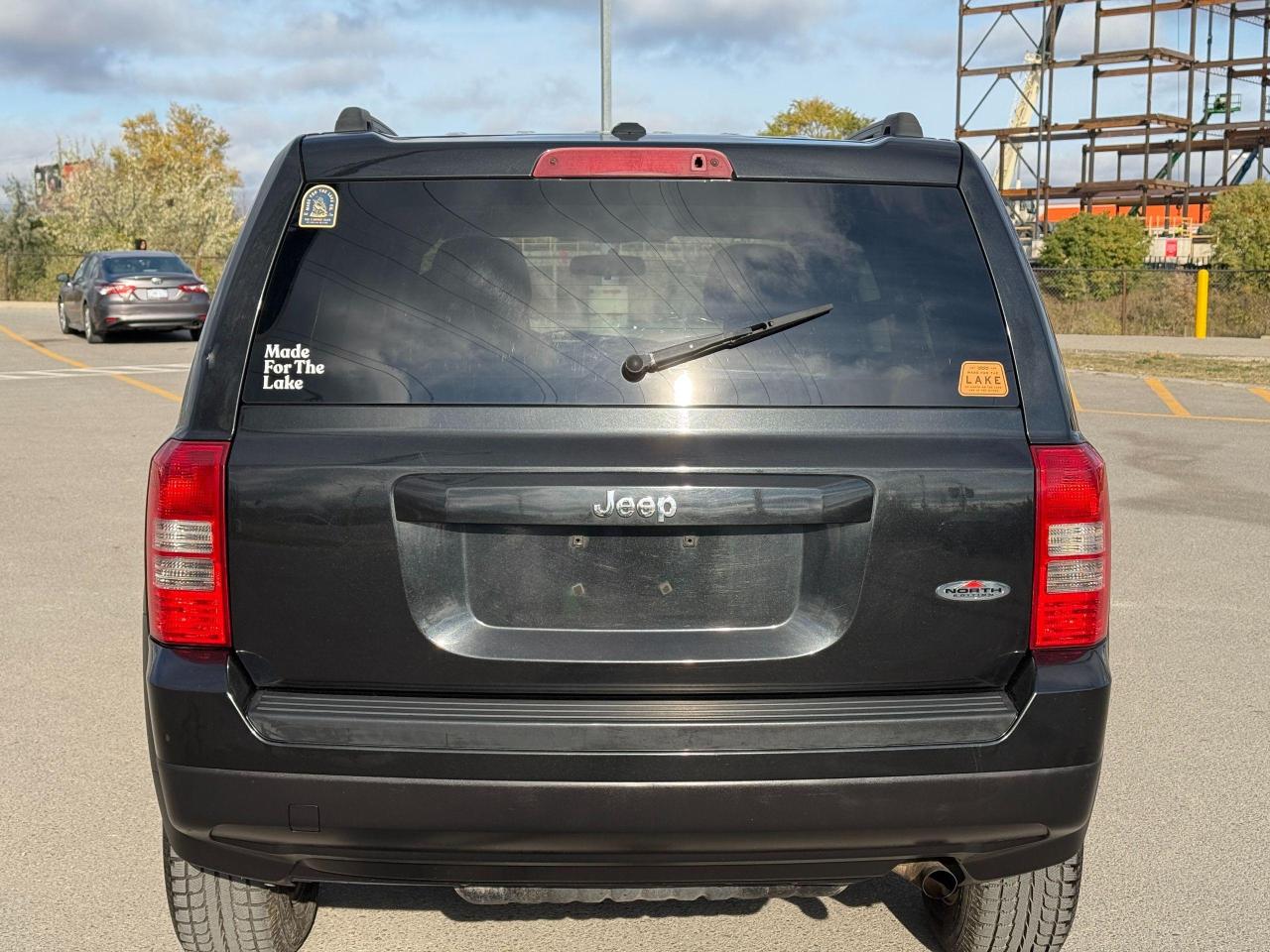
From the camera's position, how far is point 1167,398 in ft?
55.4

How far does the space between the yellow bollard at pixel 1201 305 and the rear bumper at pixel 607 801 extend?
26.1 m

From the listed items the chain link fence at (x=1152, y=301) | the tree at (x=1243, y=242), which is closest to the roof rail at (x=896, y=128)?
the chain link fence at (x=1152, y=301)

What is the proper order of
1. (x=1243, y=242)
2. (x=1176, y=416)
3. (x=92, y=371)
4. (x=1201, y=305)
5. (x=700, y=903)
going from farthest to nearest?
1. (x=1243, y=242)
2. (x=1201, y=305)
3. (x=92, y=371)
4. (x=1176, y=416)
5. (x=700, y=903)

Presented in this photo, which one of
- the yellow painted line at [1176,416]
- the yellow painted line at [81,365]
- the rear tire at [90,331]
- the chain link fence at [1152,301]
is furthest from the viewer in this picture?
the chain link fence at [1152,301]

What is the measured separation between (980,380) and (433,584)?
113 centimetres

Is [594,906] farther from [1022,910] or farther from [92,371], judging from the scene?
[92,371]

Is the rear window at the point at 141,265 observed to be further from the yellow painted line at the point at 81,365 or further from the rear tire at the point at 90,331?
the yellow painted line at the point at 81,365

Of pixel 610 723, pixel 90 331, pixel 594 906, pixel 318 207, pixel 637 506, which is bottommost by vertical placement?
pixel 594 906

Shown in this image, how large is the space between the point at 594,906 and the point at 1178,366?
18844 millimetres

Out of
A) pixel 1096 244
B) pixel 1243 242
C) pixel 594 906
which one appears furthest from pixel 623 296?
pixel 1096 244

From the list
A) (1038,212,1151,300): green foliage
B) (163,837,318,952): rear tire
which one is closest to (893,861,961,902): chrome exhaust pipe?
(163,837,318,952): rear tire

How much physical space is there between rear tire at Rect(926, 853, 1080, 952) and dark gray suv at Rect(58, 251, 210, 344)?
74.0 ft

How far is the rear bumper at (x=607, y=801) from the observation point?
2707 mm

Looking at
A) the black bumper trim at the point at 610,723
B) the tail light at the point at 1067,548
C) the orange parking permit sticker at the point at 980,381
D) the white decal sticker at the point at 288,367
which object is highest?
the white decal sticker at the point at 288,367
